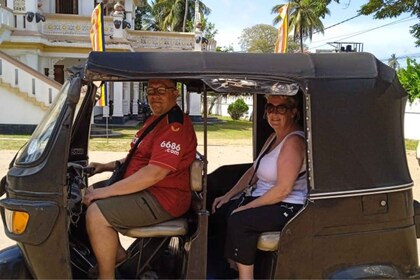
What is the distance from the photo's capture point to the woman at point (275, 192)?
2.98 metres

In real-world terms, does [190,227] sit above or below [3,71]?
below

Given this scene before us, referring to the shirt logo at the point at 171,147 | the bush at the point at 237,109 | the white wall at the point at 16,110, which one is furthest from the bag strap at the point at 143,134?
the bush at the point at 237,109

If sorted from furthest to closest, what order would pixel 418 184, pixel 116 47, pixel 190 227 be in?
pixel 116 47
pixel 418 184
pixel 190 227

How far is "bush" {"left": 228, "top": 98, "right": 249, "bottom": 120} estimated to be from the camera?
32.0m

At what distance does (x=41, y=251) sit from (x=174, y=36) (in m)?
23.3

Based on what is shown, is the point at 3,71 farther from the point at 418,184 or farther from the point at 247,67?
the point at 247,67

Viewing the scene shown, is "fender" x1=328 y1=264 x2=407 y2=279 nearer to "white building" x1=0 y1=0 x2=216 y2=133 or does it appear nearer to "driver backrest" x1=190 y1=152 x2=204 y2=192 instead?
"driver backrest" x1=190 y1=152 x2=204 y2=192

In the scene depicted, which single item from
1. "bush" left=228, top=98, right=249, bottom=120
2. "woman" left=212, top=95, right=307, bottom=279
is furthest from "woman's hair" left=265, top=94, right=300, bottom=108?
"bush" left=228, top=98, right=249, bottom=120

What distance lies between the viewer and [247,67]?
2.85 metres

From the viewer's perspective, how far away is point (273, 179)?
10.7 ft

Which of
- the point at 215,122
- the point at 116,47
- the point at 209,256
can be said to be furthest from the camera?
the point at 215,122

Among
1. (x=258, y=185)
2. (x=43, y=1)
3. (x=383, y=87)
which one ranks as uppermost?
(x=43, y=1)

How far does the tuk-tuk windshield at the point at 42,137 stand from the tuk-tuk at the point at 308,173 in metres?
0.01

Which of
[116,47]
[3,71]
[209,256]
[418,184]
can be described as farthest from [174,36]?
[209,256]
